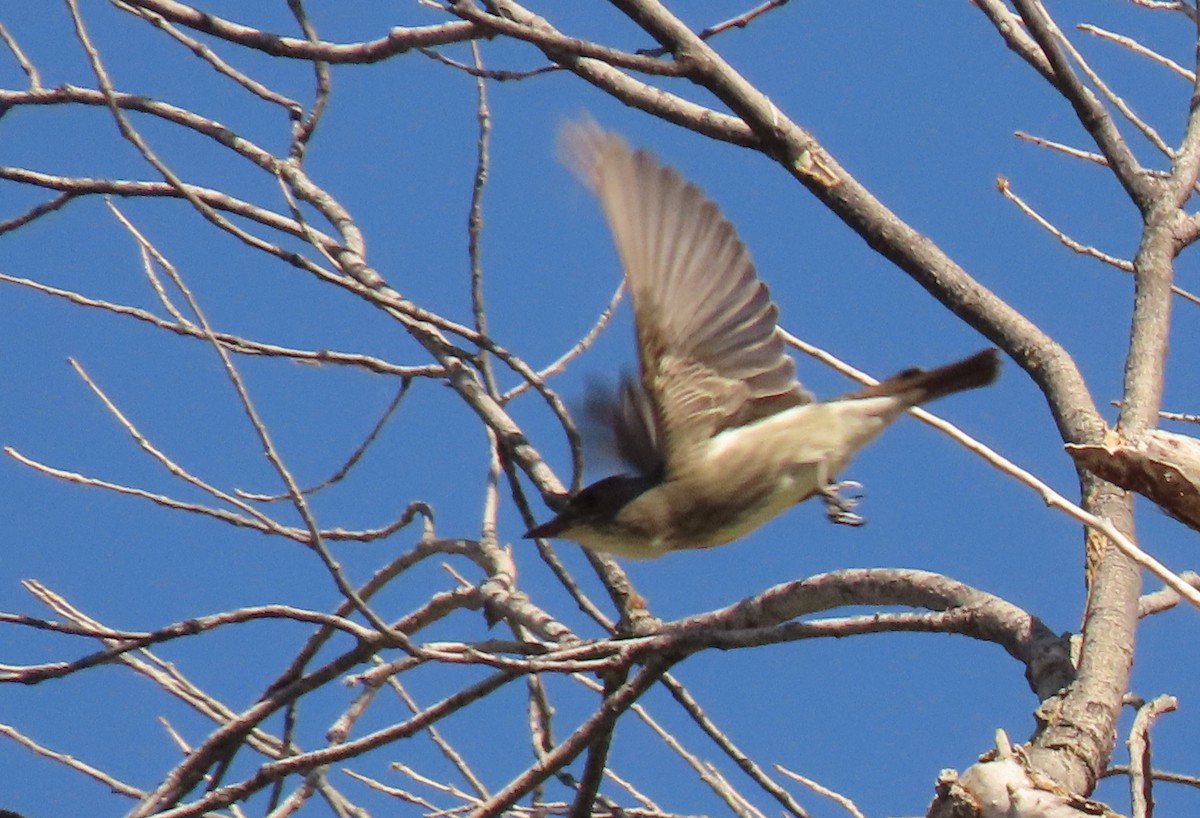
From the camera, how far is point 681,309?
10.9 feet

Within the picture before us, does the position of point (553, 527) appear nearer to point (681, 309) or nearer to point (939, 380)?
point (681, 309)

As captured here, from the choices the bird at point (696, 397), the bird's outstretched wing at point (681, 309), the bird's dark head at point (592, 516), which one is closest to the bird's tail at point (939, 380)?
the bird at point (696, 397)

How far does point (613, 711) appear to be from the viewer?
2580 mm

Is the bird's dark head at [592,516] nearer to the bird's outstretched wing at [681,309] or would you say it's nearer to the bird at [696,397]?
the bird at [696,397]

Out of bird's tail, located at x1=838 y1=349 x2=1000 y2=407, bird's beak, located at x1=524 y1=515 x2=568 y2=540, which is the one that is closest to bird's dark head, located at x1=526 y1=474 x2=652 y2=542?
bird's beak, located at x1=524 y1=515 x2=568 y2=540

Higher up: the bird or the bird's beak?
the bird

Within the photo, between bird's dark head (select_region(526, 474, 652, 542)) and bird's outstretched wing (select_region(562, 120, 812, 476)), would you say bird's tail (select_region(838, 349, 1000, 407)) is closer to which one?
bird's outstretched wing (select_region(562, 120, 812, 476))

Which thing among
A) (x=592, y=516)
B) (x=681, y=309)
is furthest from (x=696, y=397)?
(x=592, y=516)

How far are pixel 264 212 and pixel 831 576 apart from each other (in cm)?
156

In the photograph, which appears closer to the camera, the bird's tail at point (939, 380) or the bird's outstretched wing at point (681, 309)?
the bird's outstretched wing at point (681, 309)

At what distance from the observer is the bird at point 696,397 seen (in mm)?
3170

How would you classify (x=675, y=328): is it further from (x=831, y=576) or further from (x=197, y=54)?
(x=197, y=54)

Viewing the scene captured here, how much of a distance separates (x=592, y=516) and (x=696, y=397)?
0.36m

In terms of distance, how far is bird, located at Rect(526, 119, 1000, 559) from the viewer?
317 cm
